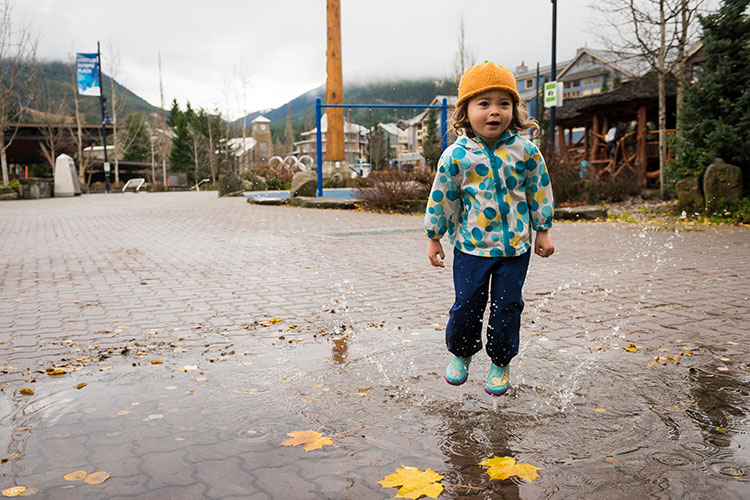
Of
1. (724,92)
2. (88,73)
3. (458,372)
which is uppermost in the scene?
(88,73)

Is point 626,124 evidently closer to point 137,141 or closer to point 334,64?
point 334,64

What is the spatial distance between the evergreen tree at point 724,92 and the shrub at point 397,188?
6.12 metres

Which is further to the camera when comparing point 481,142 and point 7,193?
point 7,193

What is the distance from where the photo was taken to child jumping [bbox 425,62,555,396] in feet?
9.50

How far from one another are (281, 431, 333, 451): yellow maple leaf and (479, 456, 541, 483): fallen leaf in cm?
68

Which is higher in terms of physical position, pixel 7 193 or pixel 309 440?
pixel 7 193

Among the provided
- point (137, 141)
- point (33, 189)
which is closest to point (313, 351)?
point (33, 189)

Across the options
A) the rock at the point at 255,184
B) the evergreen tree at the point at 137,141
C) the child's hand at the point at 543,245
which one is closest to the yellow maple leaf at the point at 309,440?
the child's hand at the point at 543,245

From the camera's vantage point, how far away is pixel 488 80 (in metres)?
2.88

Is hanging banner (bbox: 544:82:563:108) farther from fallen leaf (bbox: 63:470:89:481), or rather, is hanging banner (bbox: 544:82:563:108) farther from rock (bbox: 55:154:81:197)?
rock (bbox: 55:154:81:197)

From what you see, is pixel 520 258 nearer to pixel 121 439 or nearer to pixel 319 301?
pixel 121 439

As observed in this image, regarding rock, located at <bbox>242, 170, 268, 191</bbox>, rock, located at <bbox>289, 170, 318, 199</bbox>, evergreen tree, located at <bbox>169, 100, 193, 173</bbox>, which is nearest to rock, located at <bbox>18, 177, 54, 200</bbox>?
rock, located at <bbox>242, 170, 268, 191</bbox>

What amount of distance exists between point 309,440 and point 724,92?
1283 centimetres

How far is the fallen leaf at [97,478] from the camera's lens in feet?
7.69
